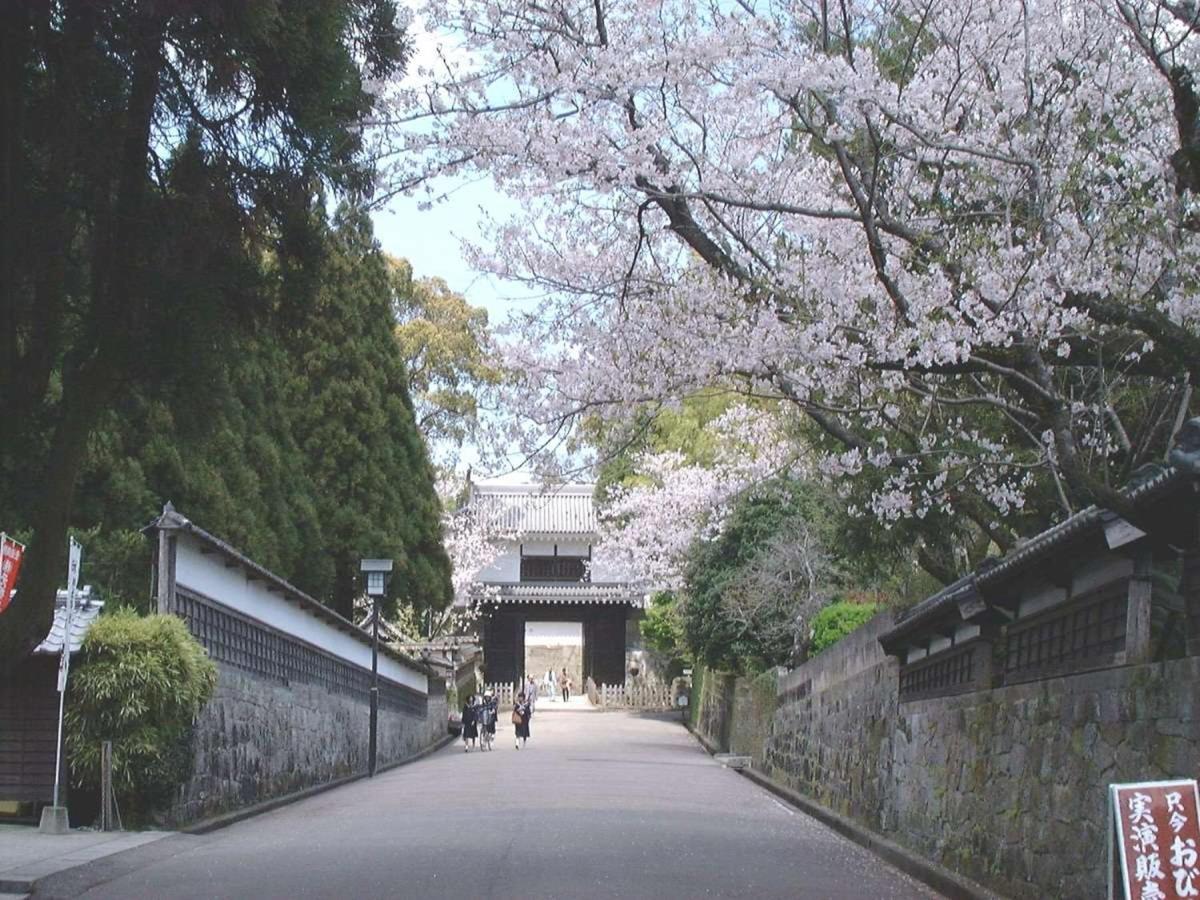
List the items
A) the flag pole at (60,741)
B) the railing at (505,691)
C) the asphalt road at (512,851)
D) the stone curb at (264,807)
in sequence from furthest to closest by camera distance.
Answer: the railing at (505,691), the stone curb at (264,807), the flag pole at (60,741), the asphalt road at (512,851)

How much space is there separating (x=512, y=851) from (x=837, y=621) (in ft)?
42.4

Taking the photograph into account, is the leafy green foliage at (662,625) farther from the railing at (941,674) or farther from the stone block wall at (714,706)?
the railing at (941,674)

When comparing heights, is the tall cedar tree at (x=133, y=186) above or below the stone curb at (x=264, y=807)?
above

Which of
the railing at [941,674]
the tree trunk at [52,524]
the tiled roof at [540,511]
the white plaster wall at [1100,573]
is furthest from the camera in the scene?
the tiled roof at [540,511]

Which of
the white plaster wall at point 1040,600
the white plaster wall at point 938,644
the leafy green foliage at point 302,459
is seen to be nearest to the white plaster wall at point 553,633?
the leafy green foliage at point 302,459

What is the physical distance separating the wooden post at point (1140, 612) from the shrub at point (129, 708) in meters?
9.38

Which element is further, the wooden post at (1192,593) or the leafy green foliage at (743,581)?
the leafy green foliage at (743,581)

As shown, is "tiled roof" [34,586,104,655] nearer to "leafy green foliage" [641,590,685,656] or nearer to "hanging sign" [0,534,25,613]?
"hanging sign" [0,534,25,613]

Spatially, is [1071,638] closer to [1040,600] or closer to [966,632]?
[1040,600]

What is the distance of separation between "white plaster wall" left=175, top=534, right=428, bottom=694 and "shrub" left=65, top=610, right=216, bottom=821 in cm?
128

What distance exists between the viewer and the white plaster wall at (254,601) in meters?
15.9

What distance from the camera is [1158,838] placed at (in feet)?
20.3

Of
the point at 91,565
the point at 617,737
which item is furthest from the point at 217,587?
the point at 617,737

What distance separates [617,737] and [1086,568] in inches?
1251
